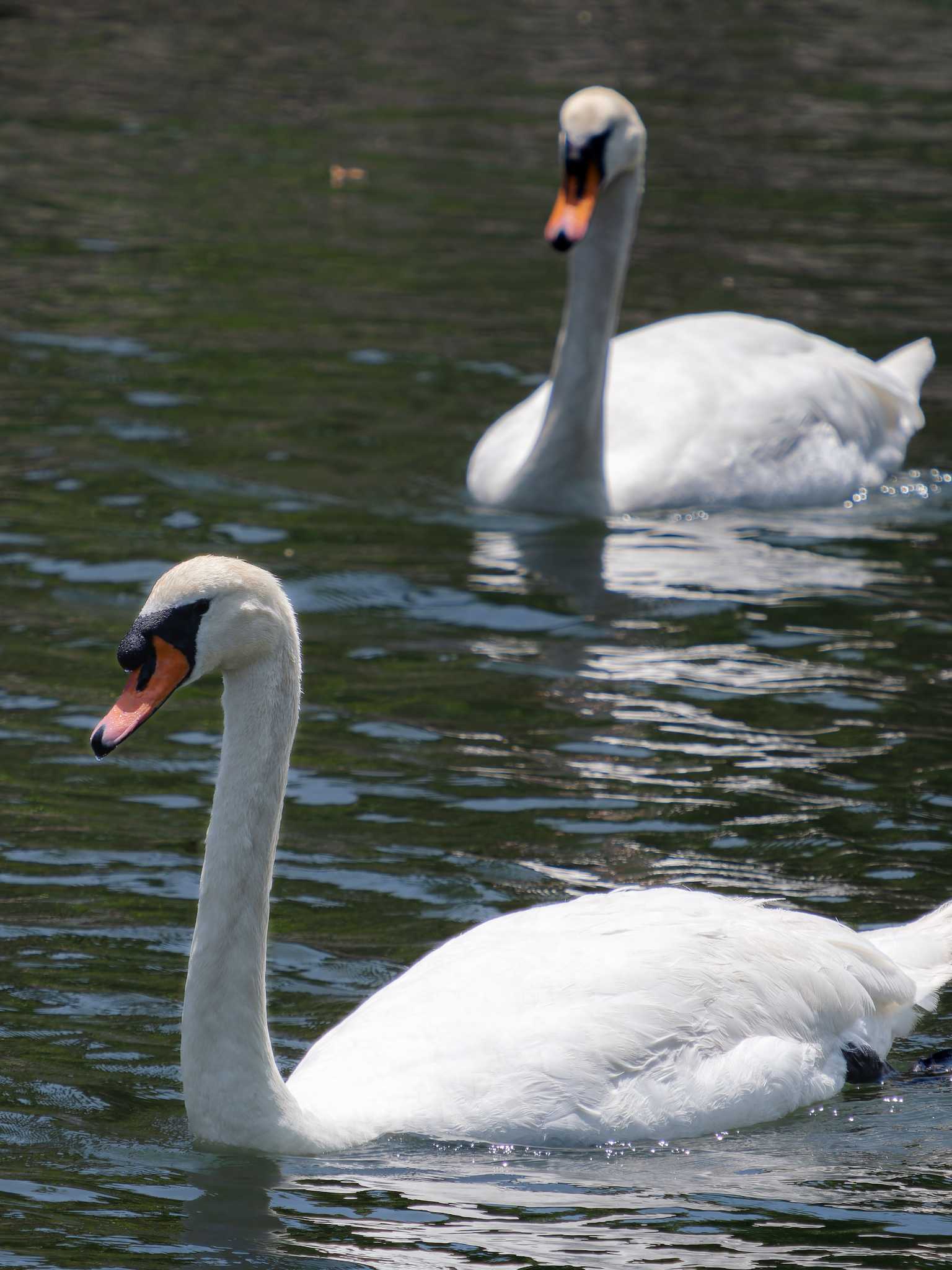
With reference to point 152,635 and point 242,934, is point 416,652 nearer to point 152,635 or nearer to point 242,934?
point 242,934

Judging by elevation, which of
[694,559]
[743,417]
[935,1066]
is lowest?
[935,1066]

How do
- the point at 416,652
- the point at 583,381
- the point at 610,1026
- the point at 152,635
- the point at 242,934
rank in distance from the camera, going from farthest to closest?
the point at 583,381 < the point at 416,652 < the point at 610,1026 < the point at 242,934 < the point at 152,635

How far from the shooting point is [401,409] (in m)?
12.7

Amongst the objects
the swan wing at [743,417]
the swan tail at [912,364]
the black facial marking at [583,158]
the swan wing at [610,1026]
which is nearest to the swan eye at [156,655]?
the swan wing at [610,1026]

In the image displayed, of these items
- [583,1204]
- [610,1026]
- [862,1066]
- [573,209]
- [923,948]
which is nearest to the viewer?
[583,1204]

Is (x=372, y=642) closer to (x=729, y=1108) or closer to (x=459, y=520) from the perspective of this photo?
(x=459, y=520)

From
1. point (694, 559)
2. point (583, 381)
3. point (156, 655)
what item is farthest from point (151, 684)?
point (583, 381)

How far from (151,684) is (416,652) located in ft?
13.7

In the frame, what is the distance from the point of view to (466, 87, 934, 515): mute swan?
1112cm

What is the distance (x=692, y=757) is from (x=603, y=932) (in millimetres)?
2289

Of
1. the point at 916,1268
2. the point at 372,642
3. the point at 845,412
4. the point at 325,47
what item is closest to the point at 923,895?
the point at 916,1268

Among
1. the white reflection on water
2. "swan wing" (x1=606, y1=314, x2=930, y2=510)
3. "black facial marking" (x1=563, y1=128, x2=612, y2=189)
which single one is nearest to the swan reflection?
"swan wing" (x1=606, y1=314, x2=930, y2=510)

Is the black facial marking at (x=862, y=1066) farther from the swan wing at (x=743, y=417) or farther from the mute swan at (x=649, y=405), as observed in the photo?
the swan wing at (x=743, y=417)

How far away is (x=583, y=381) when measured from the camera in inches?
439
